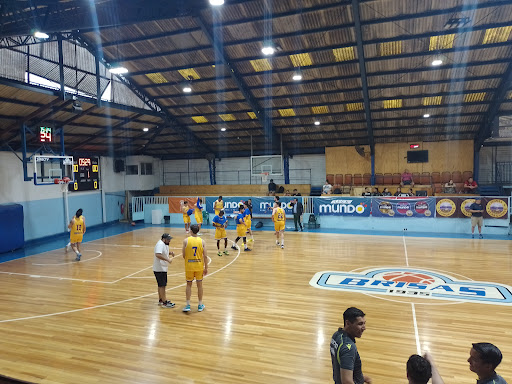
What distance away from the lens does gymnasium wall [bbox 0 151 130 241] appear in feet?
53.7

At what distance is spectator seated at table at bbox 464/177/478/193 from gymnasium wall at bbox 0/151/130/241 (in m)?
21.5

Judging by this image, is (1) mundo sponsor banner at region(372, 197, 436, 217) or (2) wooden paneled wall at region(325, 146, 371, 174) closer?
(1) mundo sponsor banner at region(372, 197, 436, 217)

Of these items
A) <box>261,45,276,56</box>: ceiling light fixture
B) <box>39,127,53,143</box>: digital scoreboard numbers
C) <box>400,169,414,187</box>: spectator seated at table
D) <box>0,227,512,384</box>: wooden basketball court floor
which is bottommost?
<box>0,227,512,384</box>: wooden basketball court floor

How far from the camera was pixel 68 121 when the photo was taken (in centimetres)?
1634

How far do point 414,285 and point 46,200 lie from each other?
57.7 ft

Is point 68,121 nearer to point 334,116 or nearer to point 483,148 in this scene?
point 334,116

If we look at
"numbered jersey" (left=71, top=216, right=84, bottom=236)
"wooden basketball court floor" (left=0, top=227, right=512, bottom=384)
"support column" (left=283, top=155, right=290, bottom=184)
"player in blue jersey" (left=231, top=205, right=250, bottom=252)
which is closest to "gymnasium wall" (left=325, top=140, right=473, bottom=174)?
"support column" (left=283, top=155, right=290, bottom=184)

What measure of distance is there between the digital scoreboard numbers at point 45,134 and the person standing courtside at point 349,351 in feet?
50.4

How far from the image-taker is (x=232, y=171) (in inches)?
1035

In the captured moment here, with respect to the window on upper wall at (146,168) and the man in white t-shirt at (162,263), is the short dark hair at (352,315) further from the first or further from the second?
the window on upper wall at (146,168)

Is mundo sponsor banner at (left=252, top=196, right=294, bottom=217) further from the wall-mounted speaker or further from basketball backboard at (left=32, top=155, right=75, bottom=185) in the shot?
the wall-mounted speaker

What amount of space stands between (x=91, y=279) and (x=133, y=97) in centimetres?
1127

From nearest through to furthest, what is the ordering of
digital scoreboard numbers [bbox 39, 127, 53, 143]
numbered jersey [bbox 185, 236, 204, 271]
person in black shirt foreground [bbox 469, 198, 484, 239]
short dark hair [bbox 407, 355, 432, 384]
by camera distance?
short dark hair [bbox 407, 355, 432, 384] → numbered jersey [bbox 185, 236, 204, 271] → digital scoreboard numbers [bbox 39, 127, 53, 143] → person in black shirt foreground [bbox 469, 198, 484, 239]

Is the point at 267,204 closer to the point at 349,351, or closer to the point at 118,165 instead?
the point at 118,165
